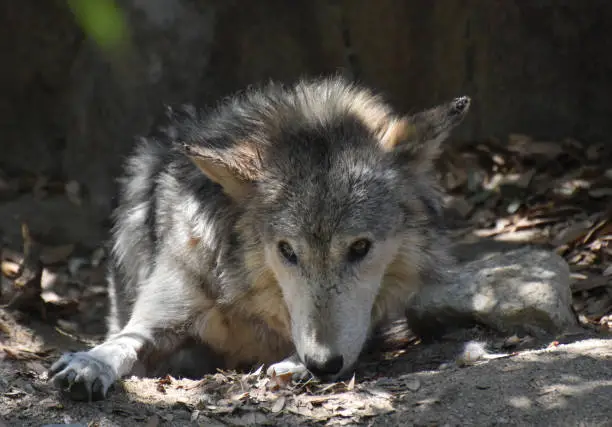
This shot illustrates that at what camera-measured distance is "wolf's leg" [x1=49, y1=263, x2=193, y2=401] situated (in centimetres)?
430

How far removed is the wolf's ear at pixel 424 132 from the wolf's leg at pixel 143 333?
1443 millimetres

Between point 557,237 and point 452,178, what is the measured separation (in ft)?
4.72

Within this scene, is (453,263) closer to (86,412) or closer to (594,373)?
(594,373)

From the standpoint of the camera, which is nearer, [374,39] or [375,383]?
[375,383]

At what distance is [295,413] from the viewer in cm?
401

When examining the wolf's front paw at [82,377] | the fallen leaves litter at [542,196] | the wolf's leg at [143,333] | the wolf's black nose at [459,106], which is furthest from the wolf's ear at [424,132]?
the wolf's front paw at [82,377]

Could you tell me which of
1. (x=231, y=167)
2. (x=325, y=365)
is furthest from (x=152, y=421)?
(x=231, y=167)

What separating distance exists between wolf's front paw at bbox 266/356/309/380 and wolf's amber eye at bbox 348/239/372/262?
644mm

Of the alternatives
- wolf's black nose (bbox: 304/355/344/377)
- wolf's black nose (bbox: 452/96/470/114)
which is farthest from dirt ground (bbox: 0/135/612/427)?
wolf's black nose (bbox: 452/96/470/114)

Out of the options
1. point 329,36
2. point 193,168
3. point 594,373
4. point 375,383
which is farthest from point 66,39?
point 594,373

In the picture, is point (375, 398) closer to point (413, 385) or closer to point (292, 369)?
point (413, 385)

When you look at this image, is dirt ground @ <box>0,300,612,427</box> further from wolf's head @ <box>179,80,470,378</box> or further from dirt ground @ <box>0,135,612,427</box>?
wolf's head @ <box>179,80,470,378</box>

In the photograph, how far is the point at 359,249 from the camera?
446cm

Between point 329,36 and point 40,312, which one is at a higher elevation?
point 329,36
